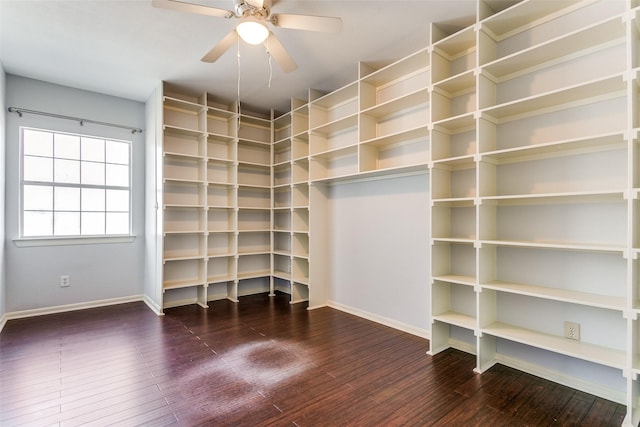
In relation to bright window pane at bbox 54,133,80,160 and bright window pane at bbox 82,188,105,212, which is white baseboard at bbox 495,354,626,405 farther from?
bright window pane at bbox 54,133,80,160

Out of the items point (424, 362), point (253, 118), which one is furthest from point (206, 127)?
point (424, 362)

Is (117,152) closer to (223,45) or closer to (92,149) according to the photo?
(92,149)

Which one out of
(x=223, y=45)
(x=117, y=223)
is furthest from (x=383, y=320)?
(x=117, y=223)

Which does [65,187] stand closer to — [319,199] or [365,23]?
[319,199]

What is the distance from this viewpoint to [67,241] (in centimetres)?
409

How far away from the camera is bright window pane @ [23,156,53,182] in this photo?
152 inches

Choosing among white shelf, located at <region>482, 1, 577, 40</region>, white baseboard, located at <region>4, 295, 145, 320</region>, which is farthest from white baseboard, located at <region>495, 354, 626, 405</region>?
white baseboard, located at <region>4, 295, 145, 320</region>

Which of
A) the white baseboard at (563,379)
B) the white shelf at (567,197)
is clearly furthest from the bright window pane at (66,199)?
the white baseboard at (563,379)

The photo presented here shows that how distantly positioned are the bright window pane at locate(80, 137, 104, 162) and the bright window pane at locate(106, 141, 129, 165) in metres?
0.08

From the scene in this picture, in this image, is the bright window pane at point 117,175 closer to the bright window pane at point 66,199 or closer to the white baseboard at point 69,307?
the bright window pane at point 66,199

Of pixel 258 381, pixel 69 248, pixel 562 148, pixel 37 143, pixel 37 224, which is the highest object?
pixel 37 143

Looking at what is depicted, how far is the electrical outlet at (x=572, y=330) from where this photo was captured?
2262mm

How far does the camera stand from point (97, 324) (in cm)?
361

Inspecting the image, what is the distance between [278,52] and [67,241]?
3.68 m
